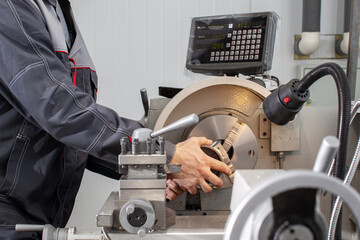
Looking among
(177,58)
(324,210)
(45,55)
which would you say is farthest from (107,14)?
(324,210)

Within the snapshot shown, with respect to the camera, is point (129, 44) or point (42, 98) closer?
point (42, 98)

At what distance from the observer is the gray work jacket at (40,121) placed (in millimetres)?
810

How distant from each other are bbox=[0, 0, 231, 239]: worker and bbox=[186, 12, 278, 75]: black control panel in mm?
368

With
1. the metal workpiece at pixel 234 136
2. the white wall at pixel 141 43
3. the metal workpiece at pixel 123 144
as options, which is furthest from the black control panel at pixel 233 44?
the white wall at pixel 141 43

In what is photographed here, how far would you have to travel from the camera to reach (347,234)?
45.3 inches

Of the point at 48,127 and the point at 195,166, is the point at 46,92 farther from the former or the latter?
the point at 195,166

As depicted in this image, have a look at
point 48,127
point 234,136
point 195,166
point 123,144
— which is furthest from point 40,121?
point 234,136

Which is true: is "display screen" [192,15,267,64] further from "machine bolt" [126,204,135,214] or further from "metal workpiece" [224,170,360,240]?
"metal workpiece" [224,170,360,240]

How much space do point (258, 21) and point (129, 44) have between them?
4.39 feet

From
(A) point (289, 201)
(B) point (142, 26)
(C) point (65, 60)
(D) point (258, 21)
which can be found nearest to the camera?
(A) point (289, 201)

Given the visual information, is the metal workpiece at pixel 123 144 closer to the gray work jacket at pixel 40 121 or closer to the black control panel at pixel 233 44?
the gray work jacket at pixel 40 121

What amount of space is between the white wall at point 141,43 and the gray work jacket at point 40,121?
1329 mm

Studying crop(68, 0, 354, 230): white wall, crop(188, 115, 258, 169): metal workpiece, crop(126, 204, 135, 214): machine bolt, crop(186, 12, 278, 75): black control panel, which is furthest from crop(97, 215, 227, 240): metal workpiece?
crop(68, 0, 354, 230): white wall

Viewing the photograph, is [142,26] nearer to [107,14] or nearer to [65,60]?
[107,14]
